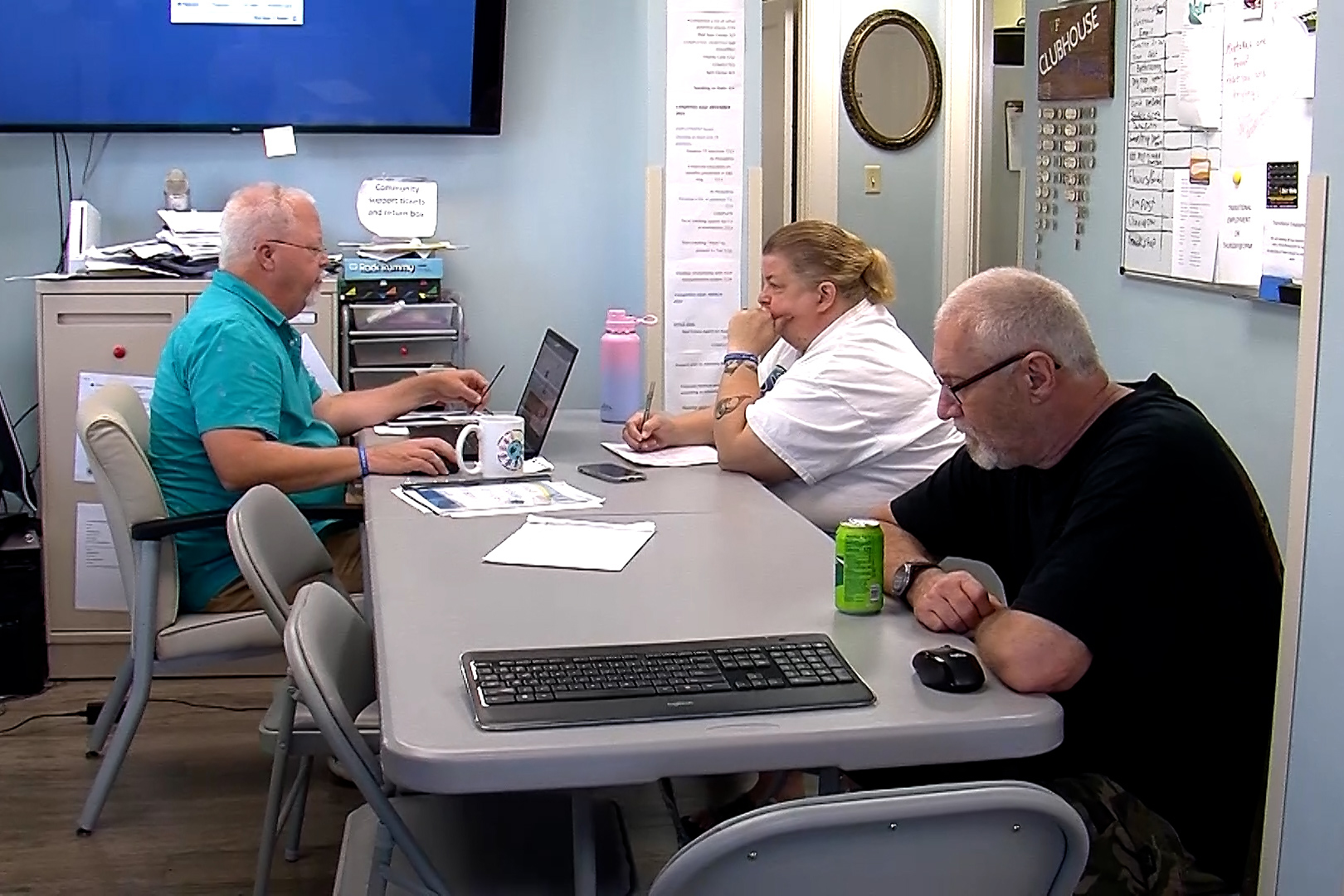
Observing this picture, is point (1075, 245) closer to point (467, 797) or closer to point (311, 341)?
point (311, 341)

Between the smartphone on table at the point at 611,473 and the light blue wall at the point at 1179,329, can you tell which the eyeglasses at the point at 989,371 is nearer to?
the smartphone on table at the point at 611,473

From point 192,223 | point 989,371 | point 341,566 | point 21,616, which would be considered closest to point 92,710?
point 21,616

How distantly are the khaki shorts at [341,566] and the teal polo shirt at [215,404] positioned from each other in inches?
1.0

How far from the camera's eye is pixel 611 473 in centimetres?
Answer: 299

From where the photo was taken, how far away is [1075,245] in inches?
169

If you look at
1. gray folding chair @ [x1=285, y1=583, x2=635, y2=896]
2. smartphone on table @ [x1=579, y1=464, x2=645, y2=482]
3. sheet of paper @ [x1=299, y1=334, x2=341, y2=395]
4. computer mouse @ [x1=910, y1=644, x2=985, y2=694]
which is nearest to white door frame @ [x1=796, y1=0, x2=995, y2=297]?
sheet of paper @ [x1=299, y1=334, x2=341, y2=395]

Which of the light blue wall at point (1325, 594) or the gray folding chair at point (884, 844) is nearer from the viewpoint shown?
the gray folding chair at point (884, 844)

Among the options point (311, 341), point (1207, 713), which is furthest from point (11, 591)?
point (1207, 713)

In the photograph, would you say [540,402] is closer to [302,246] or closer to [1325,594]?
[302,246]

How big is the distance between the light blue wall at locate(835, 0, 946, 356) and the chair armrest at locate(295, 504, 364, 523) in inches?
134

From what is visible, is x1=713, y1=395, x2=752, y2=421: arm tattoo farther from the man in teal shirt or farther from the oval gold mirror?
the oval gold mirror

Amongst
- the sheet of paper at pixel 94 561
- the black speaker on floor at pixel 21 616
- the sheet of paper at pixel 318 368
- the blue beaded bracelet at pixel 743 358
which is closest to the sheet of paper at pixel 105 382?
the sheet of paper at pixel 94 561

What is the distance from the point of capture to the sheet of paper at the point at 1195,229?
354 centimetres

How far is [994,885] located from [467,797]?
2.97ft
